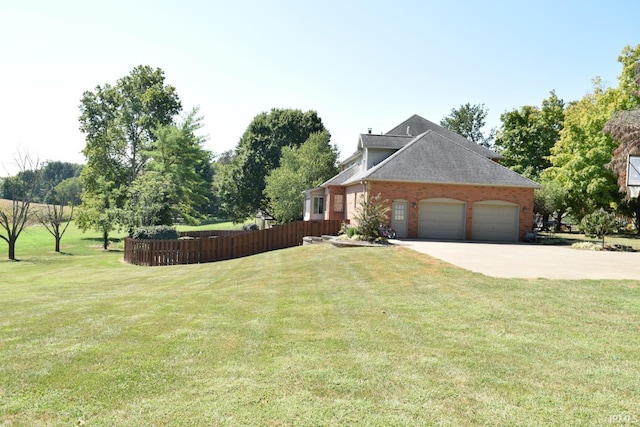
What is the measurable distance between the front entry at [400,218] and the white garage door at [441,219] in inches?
31.9

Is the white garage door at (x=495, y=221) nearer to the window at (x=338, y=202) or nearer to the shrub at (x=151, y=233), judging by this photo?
the window at (x=338, y=202)

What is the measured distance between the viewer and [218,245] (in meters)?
23.4

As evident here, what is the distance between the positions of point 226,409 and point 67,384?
197cm

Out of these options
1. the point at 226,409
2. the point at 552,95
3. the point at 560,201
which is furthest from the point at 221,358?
the point at 552,95

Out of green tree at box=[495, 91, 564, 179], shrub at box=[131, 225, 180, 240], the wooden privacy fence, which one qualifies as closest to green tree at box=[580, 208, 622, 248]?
the wooden privacy fence

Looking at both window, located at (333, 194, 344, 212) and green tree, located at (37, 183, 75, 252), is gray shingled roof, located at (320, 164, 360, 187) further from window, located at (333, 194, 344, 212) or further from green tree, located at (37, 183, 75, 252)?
green tree, located at (37, 183, 75, 252)

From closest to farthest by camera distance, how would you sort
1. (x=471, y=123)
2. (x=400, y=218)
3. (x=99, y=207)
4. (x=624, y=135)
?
(x=400, y=218) < (x=624, y=135) < (x=99, y=207) < (x=471, y=123)

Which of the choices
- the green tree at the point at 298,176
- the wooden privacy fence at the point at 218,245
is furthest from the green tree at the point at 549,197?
the wooden privacy fence at the point at 218,245

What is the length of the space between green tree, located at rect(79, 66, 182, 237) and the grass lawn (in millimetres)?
36307

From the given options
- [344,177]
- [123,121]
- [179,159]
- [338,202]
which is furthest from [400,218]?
[123,121]

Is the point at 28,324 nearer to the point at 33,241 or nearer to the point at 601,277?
the point at 601,277

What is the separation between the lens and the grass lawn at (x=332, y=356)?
425 cm

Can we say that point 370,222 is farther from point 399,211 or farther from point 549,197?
point 549,197

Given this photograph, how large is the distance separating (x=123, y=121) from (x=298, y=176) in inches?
751
